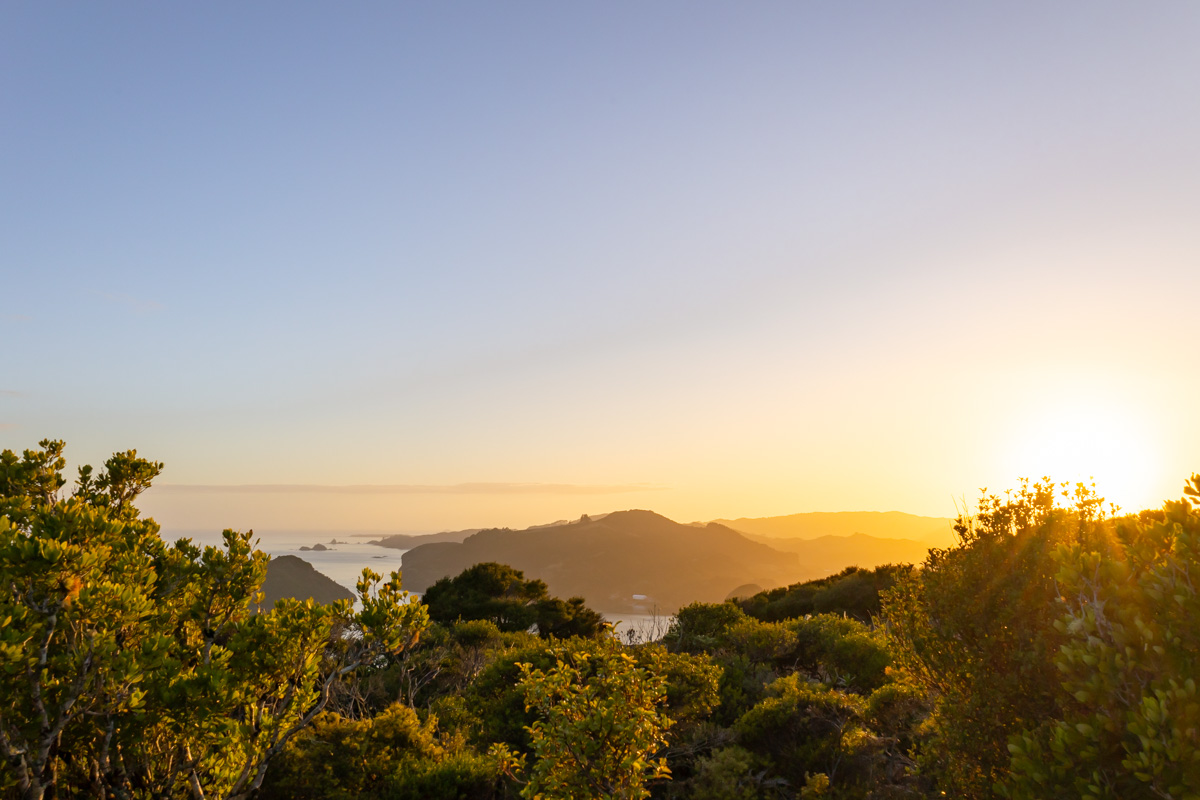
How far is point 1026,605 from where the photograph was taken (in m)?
7.73

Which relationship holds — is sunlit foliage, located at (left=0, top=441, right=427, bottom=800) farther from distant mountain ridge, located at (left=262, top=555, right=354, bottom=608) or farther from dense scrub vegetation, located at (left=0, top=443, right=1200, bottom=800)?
distant mountain ridge, located at (left=262, top=555, right=354, bottom=608)

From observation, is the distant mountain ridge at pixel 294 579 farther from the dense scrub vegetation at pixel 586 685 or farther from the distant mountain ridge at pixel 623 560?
the dense scrub vegetation at pixel 586 685

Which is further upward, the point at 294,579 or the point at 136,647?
the point at 136,647

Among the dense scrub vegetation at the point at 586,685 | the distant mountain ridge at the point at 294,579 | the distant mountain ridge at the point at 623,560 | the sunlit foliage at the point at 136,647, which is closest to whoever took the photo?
the dense scrub vegetation at the point at 586,685

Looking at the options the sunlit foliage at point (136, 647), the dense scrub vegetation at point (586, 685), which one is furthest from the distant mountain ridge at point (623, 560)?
the sunlit foliage at point (136, 647)

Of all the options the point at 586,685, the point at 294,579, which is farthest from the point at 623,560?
the point at 586,685

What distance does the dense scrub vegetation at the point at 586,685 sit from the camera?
193 inches

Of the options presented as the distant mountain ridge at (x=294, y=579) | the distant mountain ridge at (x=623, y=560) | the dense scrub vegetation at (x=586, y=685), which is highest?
the dense scrub vegetation at (x=586, y=685)

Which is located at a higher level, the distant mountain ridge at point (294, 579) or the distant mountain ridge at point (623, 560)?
the distant mountain ridge at point (294, 579)

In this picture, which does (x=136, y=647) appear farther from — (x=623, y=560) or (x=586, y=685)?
(x=623, y=560)

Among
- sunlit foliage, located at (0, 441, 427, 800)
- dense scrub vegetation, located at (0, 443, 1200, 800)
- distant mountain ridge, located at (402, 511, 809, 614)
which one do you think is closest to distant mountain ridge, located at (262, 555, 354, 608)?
distant mountain ridge, located at (402, 511, 809, 614)

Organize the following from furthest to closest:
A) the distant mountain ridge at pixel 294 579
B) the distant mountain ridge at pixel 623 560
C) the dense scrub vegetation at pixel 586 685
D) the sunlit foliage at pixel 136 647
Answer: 1. the distant mountain ridge at pixel 623 560
2. the distant mountain ridge at pixel 294 579
3. the sunlit foliage at pixel 136 647
4. the dense scrub vegetation at pixel 586 685

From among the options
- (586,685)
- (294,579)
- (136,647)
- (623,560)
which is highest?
(136,647)

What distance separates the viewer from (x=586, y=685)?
934cm
